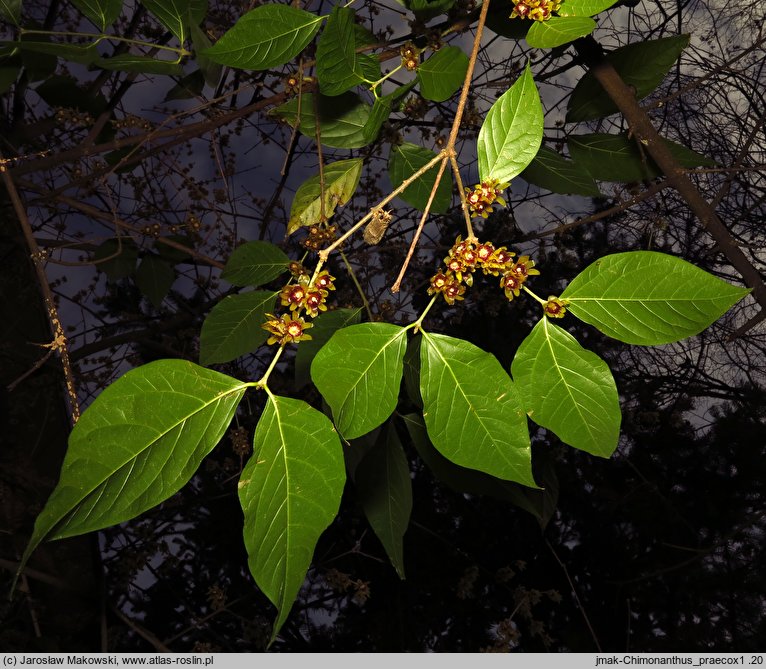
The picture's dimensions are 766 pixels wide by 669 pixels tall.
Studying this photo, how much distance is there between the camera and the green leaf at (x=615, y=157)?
567 mm

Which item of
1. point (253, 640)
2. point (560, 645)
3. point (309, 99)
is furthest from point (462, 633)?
point (309, 99)

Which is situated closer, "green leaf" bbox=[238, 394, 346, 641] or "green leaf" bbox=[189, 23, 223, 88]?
"green leaf" bbox=[238, 394, 346, 641]

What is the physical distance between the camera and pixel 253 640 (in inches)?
56.1

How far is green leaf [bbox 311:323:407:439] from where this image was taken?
32cm

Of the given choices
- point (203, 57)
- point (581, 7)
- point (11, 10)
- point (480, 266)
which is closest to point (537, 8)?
point (581, 7)

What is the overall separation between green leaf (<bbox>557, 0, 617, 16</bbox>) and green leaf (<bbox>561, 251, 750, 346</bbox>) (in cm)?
13

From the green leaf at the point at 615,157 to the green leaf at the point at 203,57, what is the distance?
32 centimetres

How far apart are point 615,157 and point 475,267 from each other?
321mm

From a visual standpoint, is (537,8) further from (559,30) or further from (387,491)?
(387,491)

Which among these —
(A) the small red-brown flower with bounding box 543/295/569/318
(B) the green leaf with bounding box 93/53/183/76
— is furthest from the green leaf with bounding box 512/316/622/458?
(B) the green leaf with bounding box 93/53/183/76

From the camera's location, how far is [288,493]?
301 mm

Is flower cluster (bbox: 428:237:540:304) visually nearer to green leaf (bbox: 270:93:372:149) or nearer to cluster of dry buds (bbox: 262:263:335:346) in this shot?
cluster of dry buds (bbox: 262:263:335:346)

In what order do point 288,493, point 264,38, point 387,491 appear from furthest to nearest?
point 387,491 → point 264,38 → point 288,493

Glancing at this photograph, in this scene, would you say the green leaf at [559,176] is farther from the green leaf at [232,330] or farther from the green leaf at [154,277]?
the green leaf at [154,277]
